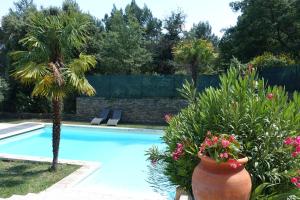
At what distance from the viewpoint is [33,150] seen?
13.2 m

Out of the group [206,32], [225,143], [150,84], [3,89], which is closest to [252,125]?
[225,143]

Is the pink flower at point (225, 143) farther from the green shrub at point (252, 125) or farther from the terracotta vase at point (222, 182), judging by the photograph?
the green shrub at point (252, 125)

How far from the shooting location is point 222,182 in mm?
3691

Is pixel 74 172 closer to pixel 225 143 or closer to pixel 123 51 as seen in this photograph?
pixel 225 143

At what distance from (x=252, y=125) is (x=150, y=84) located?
14733 mm

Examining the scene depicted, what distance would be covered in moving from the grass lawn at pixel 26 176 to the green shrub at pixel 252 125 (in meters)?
4.13

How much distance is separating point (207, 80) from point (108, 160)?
8.02 metres

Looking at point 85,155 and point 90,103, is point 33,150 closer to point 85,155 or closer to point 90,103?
point 85,155

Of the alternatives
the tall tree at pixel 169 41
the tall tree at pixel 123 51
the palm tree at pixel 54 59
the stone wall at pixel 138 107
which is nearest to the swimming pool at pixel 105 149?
the palm tree at pixel 54 59

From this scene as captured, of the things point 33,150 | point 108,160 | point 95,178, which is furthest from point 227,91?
point 33,150

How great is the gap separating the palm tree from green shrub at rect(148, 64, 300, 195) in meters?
4.67

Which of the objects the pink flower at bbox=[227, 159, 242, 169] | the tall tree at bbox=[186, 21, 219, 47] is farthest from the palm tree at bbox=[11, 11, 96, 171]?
the tall tree at bbox=[186, 21, 219, 47]

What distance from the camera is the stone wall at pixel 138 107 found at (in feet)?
61.0

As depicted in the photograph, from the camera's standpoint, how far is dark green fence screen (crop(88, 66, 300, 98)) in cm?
1734
